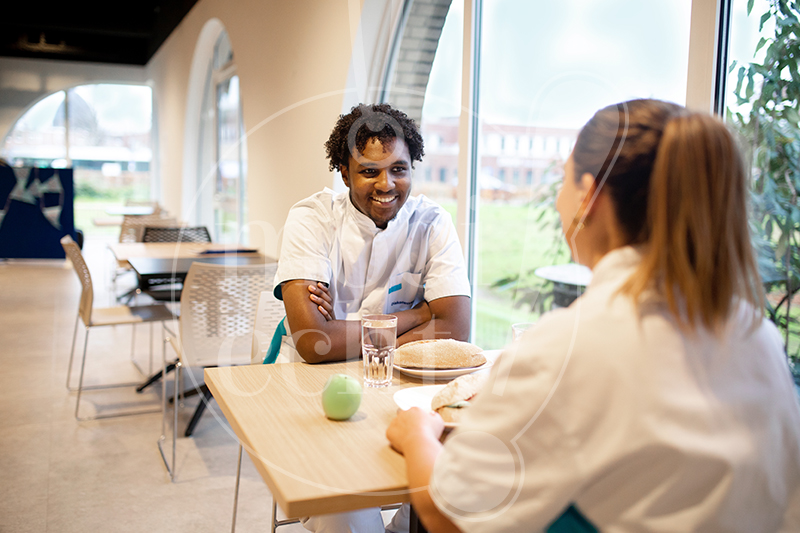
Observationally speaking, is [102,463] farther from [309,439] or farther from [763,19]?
[763,19]

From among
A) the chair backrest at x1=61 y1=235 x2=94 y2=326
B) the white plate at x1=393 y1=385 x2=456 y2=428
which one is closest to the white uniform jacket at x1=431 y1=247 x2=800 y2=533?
the white plate at x1=393 y1=385 x2=456 y2=428

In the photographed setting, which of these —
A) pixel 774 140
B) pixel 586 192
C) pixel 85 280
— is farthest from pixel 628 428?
pixel 85 280

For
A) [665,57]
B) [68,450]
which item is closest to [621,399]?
[665,57]

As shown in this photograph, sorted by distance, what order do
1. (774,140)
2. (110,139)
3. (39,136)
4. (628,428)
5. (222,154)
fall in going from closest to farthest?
(628,428), (774,140), (222,154), (39,136), (110,139)

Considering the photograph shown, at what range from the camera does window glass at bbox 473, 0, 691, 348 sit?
1723mm

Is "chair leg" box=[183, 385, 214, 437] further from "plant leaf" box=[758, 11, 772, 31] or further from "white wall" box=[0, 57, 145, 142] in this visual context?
"white wall" box=[0, 57, 145, 142]

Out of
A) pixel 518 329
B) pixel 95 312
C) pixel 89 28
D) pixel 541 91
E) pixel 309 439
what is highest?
pixel 89 28

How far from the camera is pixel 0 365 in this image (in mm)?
3914

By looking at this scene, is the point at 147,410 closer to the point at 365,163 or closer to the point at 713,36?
the point at 365,163

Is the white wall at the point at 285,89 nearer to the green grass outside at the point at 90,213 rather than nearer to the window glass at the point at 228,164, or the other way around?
the window glass at the point at 228,164

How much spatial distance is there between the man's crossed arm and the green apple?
0.42 m

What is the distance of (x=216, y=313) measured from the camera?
103 inches

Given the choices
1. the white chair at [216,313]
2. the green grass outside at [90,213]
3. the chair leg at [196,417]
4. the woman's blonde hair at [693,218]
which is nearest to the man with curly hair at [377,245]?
the white chair at [216,313]

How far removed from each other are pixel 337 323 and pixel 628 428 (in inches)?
40.9
